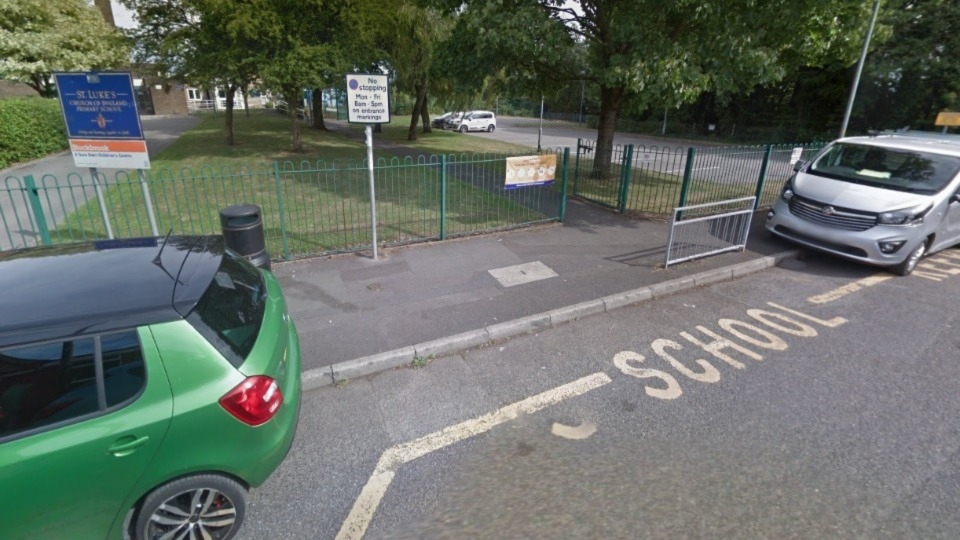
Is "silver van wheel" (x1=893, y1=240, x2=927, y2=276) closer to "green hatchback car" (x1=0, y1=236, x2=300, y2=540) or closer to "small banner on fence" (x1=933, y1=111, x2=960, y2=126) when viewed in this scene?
"small banner on fence" (x1=933, y1=111, x2=960, y2=126)

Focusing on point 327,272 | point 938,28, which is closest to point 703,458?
point 327,272

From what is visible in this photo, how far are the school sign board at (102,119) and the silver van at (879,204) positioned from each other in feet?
28.2

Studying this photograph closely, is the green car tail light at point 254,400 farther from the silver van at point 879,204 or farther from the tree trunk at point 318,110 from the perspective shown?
the tree trunk at point 318,110

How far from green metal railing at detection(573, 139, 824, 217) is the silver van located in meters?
1.85

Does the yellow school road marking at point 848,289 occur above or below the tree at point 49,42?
below

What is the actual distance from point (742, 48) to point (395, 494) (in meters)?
8.89

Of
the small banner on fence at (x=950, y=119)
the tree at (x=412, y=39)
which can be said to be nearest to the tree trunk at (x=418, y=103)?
the tree at (x=412, y=39)

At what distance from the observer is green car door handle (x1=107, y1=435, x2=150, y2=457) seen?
1979mm

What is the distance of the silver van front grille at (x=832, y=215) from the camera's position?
19.8ft

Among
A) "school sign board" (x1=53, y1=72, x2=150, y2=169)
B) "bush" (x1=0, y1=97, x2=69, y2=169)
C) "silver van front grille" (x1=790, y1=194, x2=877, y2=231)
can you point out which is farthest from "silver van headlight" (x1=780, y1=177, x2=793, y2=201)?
"bush" (x1=0, y1=97, x2=69, y2=169)

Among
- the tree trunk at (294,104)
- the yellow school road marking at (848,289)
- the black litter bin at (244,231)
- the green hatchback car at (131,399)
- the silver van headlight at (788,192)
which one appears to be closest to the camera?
the green hatchback car at (131,399)

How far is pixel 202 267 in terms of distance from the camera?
8.55 feet

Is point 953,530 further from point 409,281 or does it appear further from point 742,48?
point 742,48

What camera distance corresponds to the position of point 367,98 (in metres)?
5.69
